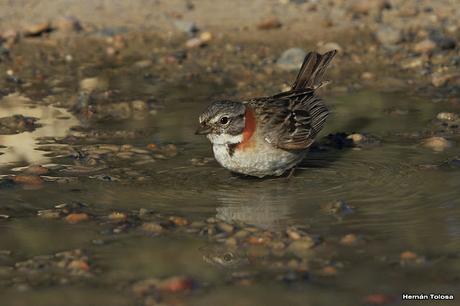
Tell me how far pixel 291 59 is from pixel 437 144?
414cm

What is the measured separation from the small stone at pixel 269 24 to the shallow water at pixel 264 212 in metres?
4.02

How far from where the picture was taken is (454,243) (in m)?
7.36

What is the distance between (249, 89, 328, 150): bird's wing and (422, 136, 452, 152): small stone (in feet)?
3.58

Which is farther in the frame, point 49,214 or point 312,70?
point 312,70

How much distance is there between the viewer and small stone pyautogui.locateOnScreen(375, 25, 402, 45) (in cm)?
1467

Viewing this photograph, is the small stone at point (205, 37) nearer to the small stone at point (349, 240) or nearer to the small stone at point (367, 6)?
the small stone at point (367, 6)

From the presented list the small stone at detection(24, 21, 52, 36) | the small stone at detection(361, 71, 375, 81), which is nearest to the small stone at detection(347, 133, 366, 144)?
the small stone at detection(361, 71, 375, 81)

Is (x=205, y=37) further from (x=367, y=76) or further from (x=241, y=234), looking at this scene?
(x=241, y=234)

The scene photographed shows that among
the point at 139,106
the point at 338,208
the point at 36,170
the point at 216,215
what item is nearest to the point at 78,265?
the point at 216,215

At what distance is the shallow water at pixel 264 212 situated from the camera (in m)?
6.59

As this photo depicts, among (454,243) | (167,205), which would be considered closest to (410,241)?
(454,243)

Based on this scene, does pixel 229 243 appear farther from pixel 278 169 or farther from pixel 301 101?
pixel 301 101

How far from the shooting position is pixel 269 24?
1546 centimetres

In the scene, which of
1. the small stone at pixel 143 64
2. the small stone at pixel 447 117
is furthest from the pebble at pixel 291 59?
the small stone at pixel 447 117
